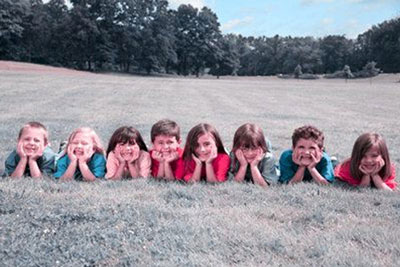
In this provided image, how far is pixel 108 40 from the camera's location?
77250mm

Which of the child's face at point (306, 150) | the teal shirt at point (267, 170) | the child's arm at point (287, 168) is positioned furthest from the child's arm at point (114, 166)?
the child's face at point (306, 150)

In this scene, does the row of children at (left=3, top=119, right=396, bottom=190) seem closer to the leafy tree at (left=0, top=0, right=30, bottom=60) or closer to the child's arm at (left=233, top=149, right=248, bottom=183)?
the child's arm at (left=233, top=149, right=248, bottom=183)

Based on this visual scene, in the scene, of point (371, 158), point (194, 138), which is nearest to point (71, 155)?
point (194, 138)

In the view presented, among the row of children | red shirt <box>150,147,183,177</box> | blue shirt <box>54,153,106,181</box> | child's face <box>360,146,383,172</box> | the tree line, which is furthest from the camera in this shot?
the tree line

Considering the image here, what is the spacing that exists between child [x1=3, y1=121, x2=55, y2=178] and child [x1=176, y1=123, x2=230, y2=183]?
153 centimetres

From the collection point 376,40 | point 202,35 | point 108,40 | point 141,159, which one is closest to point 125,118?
point 141,159

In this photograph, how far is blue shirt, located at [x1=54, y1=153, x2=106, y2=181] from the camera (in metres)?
5.41

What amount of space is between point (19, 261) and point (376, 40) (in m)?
99.7

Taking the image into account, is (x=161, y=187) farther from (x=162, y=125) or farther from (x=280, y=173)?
Answer: (x=280, y=173)

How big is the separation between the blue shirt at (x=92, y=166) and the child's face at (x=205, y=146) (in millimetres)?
1124

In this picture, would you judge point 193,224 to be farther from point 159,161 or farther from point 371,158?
point 371,158

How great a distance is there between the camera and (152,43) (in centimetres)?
7988

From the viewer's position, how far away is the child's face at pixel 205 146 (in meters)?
5.22

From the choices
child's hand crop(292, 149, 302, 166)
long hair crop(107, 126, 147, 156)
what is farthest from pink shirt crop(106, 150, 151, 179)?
→ child's hand crop(292, 149, 302, 166)
